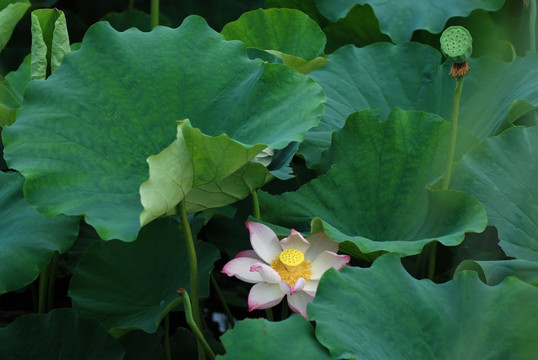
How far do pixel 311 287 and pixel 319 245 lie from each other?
0.09 meters

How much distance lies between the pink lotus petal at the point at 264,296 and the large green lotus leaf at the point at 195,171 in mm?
181

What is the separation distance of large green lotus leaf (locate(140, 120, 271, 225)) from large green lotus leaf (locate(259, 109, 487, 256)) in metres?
0.12

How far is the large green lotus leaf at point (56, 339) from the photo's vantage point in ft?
4.48

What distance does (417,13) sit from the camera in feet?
6.33

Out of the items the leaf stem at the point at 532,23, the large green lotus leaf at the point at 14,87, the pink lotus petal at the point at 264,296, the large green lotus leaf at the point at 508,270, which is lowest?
the large green lotus leaf at the point at 14,87

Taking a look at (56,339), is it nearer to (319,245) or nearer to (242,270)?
(242,270)

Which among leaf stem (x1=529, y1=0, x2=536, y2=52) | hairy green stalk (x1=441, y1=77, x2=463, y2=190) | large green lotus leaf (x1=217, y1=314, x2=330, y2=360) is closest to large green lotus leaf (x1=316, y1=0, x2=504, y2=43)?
leaf stem (x1=529, y1=0, x2=536, y2=52)

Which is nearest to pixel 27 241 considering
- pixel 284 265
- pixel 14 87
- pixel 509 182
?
pixel 284 265

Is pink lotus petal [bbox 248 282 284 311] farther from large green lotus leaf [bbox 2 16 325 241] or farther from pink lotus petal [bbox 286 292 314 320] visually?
large green lotus leaf [bbox 2 16 325 241]

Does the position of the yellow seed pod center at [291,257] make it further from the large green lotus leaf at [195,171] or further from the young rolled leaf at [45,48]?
Result: the young rolled leaf at [45,48]

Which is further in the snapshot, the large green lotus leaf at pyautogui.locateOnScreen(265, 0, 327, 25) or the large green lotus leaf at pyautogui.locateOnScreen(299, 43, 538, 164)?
the large green lotus leaf at pyautogui.locateOnScreen(265, 0, 327, 25)

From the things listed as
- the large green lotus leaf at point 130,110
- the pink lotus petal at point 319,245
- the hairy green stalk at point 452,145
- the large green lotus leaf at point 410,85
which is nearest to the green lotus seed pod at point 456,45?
the hairy green stalk at point 452,145

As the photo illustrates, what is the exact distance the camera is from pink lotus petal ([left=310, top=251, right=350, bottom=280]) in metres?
1.21

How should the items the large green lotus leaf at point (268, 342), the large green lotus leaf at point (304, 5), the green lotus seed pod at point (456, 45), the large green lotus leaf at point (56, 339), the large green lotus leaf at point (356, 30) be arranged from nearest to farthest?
the large green lotus leaf at point (268, 342) < the green lotus seed pod at point (456, 45) < the large green lotus leaf at point (56, 339) < the large green lotus leaf at point (356, 30) < the large green lotus leaf at point (304, 5)
